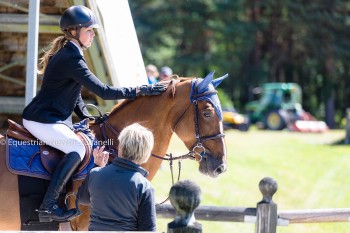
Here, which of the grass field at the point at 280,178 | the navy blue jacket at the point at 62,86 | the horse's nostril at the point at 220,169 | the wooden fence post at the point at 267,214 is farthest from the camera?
the grass field at the point at 280,178

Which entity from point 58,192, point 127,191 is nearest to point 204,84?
point 58,192

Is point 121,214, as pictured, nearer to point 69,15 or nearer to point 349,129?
point 69,15

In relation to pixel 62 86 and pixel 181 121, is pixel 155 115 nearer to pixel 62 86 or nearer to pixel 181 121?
pixel 181 121

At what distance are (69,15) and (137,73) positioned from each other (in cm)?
416

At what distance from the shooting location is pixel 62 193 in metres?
6.04

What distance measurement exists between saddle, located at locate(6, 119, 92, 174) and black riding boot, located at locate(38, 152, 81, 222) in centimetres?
13

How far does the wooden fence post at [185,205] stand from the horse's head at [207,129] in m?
2.11

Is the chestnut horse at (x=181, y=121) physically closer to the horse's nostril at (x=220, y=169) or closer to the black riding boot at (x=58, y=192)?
the horse's nostril at (x=220, y=169)

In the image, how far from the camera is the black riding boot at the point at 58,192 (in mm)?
5879

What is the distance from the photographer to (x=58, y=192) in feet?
19.4

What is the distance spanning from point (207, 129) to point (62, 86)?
1.23 metres

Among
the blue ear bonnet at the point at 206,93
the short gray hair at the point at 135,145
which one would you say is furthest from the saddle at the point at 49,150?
the short gray hair at the point at 135,145

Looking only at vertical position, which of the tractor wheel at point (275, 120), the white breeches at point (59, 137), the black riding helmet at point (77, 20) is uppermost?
the tractor wheel at point (275, 120)

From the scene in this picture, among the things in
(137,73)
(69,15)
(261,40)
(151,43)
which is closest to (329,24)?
(261,40)
